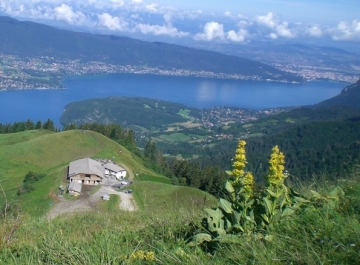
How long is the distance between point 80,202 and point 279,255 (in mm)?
22071

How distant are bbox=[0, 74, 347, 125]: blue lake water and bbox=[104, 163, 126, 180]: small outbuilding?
2324 inches

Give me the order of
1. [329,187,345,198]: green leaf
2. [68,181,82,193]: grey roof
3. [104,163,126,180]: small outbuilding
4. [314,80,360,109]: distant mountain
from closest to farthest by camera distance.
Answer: [329,187,345,198]: green leaf → [68,181,82,193]: grey roof → [104,163,126,180]: small outbuilding → [314,80,360,109]: distant mountain

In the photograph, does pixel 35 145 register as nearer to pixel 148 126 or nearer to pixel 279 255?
pixel 279 255

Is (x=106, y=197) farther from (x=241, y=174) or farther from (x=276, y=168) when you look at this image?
(x=276, y=168)

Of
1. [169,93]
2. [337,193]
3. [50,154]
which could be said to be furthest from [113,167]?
[169,93]

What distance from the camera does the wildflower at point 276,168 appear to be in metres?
3.67

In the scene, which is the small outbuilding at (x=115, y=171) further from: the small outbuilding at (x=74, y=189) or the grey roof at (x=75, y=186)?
the small outbuilding at (x=74, y=189)

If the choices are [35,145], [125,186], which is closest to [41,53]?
[35,145]

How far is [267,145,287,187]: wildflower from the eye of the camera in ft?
12.0

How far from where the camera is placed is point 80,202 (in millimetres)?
24094

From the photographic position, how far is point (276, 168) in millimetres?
3691

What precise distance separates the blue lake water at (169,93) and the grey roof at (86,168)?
5967 cm

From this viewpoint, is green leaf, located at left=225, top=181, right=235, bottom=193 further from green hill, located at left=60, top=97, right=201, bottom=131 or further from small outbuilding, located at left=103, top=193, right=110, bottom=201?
green hill, located at left=60, top=97, right=201, bottom=131

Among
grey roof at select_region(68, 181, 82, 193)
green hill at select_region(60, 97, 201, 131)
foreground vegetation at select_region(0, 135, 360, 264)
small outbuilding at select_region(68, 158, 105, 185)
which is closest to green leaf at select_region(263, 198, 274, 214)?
foreground vegetation at select_region(0, 135, 360, 264)
